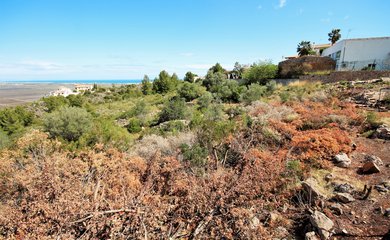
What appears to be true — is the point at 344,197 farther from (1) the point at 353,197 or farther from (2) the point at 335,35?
→ (2) the point at 335,35

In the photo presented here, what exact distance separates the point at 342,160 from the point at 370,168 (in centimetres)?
78

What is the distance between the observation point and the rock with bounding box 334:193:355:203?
15.9 ft

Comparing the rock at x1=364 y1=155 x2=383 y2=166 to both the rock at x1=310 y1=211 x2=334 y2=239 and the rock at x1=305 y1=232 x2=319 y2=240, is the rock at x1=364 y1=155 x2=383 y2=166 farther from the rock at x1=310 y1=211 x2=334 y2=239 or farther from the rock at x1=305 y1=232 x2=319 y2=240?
the rock at x1=305 y1=232 x2=319 y2=240

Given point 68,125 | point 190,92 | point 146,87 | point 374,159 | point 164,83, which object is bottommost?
point 68,125

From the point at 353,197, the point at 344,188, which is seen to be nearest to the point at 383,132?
the point at 344,188

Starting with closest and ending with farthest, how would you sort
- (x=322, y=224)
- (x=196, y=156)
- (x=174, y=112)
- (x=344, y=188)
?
(x=322, y=224) → (x=344, y=188) → (x=196, y=156) → (x=174, y=112)

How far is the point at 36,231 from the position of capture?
292cm

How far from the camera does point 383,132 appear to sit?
324 inches

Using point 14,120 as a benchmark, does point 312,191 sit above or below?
above

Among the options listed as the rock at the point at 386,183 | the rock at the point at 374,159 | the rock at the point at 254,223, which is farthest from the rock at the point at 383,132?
the rock at the point at 254,223

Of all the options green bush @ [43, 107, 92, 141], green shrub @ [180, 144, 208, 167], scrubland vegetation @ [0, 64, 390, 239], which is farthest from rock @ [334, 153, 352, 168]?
green bush @ [43, 107, 92, 141]

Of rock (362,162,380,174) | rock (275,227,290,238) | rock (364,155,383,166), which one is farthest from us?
rock (364,155,383,166)

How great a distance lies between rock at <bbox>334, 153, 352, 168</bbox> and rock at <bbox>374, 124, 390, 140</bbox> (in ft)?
8.44

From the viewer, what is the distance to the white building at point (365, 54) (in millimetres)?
21328
